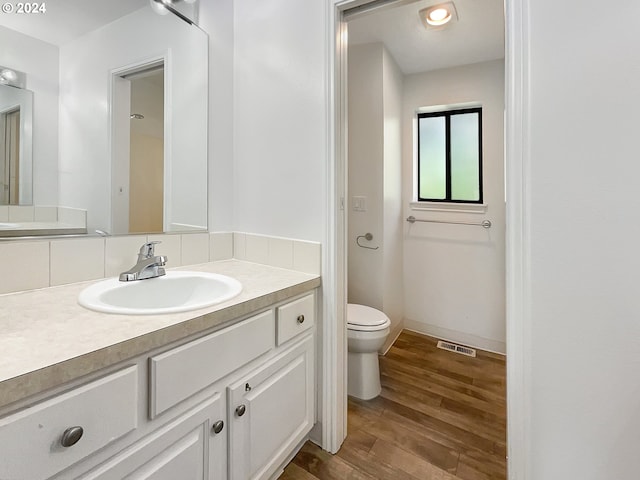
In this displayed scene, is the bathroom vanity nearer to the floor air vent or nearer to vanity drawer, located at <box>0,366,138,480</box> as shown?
vanity drawer, located at <box>0,366,138,480</box>

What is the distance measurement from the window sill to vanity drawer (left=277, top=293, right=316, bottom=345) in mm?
1795

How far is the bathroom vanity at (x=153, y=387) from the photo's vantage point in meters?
0.53

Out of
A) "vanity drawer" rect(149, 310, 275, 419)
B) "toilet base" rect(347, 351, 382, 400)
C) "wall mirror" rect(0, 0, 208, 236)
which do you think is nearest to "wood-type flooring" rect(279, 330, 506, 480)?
"toilet base" rect(347, 351, 382, 400)

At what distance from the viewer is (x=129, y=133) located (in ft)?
4.19

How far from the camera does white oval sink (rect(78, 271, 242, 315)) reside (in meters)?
0.98

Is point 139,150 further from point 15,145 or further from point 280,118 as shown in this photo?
point 280,118

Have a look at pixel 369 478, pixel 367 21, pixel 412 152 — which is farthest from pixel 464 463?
pixel 367 21

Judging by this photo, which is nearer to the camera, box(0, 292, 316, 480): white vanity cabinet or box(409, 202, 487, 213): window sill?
box(0, 292, 316, 480): white vanity cabinet

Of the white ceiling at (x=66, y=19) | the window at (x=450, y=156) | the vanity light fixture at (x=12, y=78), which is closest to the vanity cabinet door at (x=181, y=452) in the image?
the vanity light fixture at (x=12, y=78)

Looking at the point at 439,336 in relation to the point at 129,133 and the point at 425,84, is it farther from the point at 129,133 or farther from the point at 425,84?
the point at 129,133

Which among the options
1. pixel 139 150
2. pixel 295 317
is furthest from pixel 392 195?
pixel 139 150

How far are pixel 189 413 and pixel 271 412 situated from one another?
0.36 meters

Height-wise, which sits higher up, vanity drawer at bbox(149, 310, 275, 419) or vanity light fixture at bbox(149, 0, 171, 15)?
vanity light fixture at bbox(149, 0, 171, 15)

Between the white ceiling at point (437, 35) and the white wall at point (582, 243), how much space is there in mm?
1190
